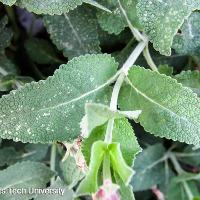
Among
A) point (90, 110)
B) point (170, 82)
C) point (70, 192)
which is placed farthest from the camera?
point (70, 192)

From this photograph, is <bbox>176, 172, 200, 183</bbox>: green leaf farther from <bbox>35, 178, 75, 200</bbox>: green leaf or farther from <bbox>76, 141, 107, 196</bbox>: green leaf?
<bbox>76, 141, 107, 196</bbox>: green leaf

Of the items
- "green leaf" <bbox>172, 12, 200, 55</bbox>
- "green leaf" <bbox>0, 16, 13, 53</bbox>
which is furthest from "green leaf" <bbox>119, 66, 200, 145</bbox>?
"green leaf" <bbox>0, 16, 13, 53</bbox>

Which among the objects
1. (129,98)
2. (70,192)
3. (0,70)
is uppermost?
(0,70)

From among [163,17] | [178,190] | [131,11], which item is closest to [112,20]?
[131,11]

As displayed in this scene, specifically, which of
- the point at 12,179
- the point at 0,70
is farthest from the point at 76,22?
the point at 12,179

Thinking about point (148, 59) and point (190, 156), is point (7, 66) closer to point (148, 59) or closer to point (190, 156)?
point (148, 59)

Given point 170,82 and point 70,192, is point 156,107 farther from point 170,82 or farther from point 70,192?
point 70,192

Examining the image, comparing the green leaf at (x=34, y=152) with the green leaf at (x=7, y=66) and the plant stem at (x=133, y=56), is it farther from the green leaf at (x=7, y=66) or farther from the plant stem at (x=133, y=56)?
the plant stem at (x=133, y=56)
